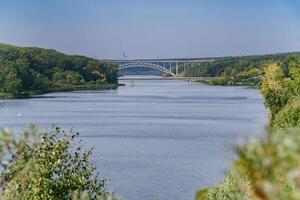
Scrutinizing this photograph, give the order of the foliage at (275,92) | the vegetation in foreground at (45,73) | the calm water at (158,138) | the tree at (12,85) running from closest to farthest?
the calm water at (158,138)
the foliage at (275,92)
the tree at (12,85)
the vegetation in foreground at (45,73)

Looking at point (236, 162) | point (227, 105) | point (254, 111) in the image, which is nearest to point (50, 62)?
point (227, 105)

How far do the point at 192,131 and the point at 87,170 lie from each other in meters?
41.5

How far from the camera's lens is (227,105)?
88.2m

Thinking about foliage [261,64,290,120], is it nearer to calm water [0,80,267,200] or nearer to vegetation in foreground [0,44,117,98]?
calm water [0,80,267,200]

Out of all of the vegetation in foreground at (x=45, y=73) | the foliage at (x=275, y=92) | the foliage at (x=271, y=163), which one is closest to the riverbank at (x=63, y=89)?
the vegetation in foreground at (x=45, y=73)

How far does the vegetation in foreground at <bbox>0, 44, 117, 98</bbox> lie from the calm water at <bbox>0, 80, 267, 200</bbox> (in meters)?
34.6

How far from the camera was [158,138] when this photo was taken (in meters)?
49.3

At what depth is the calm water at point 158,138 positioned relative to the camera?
3009cm

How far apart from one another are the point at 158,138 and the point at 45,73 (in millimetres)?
104659

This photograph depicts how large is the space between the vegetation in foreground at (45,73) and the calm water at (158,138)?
34.6 m

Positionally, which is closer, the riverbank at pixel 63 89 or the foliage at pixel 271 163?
the foliage at pixel 271 163

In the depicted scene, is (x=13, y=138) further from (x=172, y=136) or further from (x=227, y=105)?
(x=227, y=105)

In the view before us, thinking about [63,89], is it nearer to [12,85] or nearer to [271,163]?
[12,85]

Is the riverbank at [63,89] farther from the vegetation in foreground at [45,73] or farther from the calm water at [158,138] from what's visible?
the calm water at [158,138]
